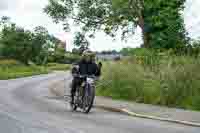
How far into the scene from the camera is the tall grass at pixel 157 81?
1741cm

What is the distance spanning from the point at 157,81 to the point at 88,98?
4547 mm

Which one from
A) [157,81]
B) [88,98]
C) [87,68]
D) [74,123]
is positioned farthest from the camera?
[157,81]

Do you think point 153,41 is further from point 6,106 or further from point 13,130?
point 13,130

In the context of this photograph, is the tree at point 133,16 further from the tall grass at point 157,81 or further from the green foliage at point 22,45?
the green foliage at point 22,45

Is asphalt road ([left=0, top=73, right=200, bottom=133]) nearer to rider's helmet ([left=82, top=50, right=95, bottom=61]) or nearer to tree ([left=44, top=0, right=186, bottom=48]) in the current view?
rider's helmet ([left=82, top=50, right=95, bottom=61])

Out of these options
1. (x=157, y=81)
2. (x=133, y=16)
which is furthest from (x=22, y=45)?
(x=157, y=81)

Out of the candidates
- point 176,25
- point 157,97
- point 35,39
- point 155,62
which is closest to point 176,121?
point 157,97

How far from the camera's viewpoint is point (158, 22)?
37656 mm

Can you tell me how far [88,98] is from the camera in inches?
601

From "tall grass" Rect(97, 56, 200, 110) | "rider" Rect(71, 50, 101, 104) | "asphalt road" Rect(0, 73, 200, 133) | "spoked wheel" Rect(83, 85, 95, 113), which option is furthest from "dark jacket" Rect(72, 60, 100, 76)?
"tall grass" Rect(97, 56, 200, 110)

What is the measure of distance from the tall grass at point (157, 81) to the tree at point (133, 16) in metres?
12.7

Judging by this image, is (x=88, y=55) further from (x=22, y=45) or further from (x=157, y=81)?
(x=22, y=45)

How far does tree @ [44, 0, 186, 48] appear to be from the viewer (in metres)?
37.6

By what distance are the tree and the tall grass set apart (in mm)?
12729
